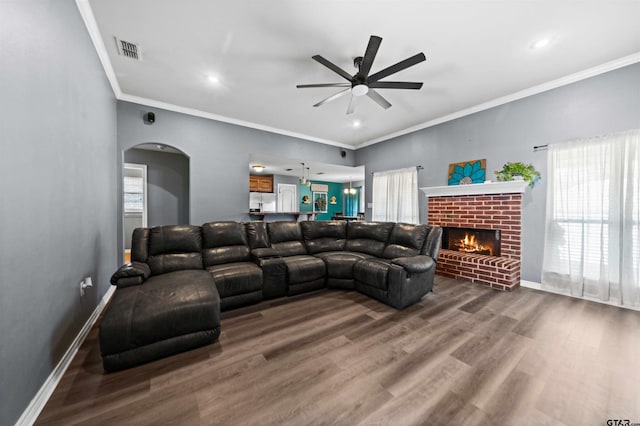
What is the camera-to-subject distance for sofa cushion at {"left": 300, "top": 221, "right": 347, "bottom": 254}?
165 inches

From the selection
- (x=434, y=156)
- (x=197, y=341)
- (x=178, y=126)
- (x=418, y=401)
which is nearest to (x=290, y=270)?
(x=197, y=341)

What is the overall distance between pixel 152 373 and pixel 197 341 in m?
0.35

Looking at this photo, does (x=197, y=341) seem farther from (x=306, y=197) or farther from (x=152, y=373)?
(x=306, y=197)

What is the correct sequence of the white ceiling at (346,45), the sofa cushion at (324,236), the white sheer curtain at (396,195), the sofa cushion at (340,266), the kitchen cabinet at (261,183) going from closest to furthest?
the white ceiling at (346,45), the sofa cushion at (340,266), the sofa cushion at (324,236), the white sheer curtain at (396,195), the kitchen cabinet at (261,183)

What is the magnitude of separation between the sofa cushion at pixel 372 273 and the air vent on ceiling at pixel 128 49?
3.81m

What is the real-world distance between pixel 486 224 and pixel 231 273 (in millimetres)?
4178

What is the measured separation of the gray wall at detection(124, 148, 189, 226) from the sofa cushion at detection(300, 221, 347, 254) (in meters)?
3.24

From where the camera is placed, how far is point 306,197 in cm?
1052

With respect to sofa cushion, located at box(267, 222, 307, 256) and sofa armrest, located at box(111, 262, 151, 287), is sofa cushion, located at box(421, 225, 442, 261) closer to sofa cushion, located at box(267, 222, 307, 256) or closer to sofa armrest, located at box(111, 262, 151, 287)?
sofa cushion, located at box(267, 222, 307, 256)

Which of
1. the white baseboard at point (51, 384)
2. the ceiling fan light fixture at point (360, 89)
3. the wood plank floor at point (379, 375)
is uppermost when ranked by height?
the ceiling fan light fixture at point (360, 89)

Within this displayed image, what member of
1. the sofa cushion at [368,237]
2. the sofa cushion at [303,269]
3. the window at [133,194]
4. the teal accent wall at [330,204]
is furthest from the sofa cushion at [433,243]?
the teal accent wall at [330,204]

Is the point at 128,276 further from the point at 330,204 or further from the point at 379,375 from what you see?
the point at 330,204

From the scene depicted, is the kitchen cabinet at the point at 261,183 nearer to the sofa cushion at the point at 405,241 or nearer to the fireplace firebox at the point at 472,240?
the sofa cushion at the point at 405,241

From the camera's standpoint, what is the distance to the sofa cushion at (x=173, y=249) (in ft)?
9.53
